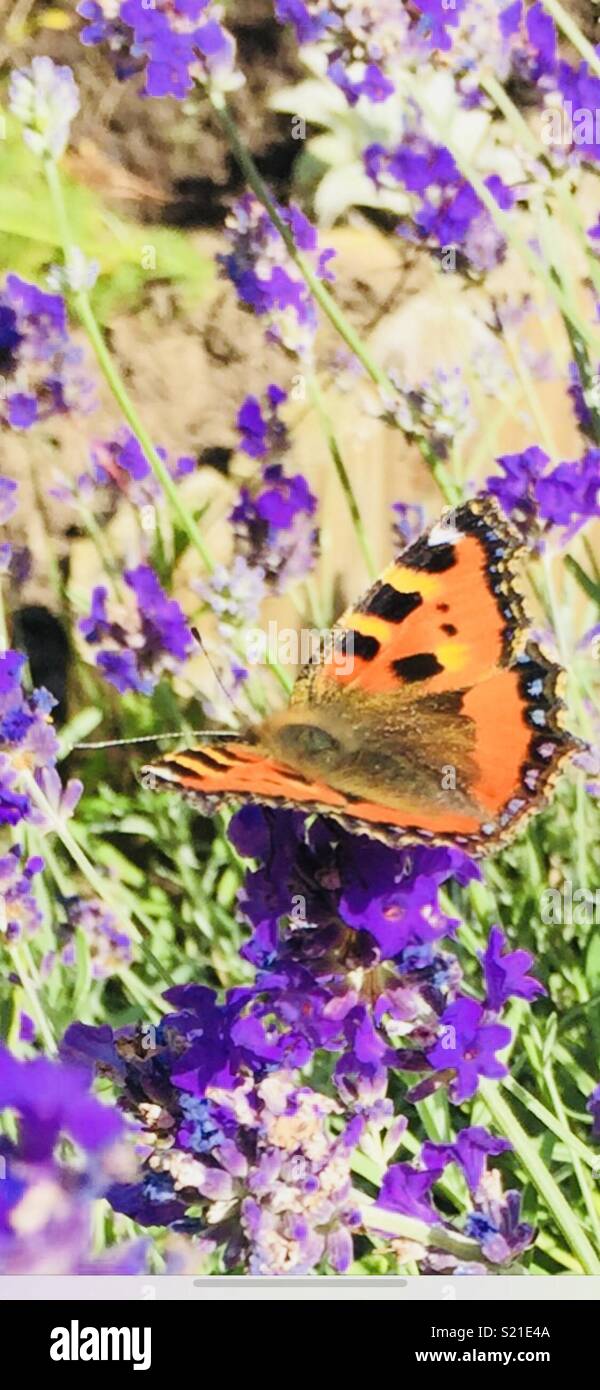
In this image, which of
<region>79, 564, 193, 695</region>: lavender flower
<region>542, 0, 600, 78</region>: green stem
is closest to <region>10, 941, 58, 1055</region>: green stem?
<region>79, 564, 193, 695</region>: lavender flower

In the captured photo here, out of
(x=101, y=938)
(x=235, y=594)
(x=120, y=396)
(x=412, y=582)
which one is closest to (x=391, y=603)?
(x=412, y=582)

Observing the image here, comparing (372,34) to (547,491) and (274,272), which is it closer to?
(274,272)

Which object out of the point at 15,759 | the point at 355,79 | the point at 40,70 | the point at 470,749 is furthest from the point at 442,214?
the point at 15,759

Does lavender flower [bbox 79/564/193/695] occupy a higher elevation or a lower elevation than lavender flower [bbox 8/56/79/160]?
lower

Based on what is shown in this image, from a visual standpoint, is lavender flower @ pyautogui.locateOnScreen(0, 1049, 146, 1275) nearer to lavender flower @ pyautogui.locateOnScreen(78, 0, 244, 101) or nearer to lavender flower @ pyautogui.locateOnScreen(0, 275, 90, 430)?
lavender flower @ pyautogui.locateOnScreen(0, 275, 90, 430)

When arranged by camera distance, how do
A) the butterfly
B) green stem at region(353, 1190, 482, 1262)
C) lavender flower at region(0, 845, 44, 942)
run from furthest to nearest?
lavender flower at region(0, 845, 44, 942), green stem at region(353, 1190, 482, 1262), the butterfly

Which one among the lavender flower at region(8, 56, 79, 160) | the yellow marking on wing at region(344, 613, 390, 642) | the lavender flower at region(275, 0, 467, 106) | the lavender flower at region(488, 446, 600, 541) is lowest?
the yellow marking on wing at region(344, 613, 390, 642)
